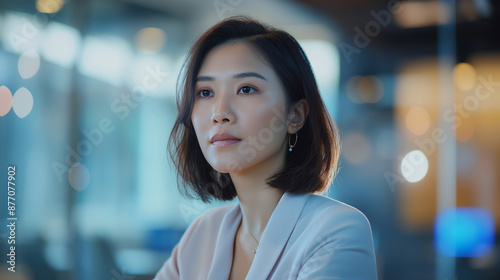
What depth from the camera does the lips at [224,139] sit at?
3.93 feet

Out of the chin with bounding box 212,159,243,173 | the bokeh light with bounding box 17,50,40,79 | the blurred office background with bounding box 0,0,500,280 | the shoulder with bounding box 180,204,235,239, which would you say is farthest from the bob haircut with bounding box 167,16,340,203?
the bokeh light with bounding box 17,50,40,79

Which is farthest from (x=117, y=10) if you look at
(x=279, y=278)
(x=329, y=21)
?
(x=279, y=278)

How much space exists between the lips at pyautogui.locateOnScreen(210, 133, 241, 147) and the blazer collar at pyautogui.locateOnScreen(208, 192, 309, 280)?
0.65 ft

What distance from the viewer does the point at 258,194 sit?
4.27 feet

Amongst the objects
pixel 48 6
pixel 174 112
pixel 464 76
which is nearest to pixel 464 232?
pixel 464 76

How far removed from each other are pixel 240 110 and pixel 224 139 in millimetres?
81

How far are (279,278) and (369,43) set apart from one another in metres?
2.73

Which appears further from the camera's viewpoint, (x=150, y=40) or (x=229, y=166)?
(x=150, y=40)

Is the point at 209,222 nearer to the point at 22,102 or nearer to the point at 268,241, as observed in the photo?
the point at 268,241

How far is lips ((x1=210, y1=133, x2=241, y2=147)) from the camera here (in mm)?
1197

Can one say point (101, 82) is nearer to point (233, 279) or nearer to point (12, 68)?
point (12, 68)

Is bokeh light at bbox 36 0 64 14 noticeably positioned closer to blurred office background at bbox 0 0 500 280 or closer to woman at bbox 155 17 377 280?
blurred office background at bbox 0 0 500 280

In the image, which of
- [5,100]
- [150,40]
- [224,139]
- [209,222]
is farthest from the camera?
[150,40]

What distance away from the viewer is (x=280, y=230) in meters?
1.20
